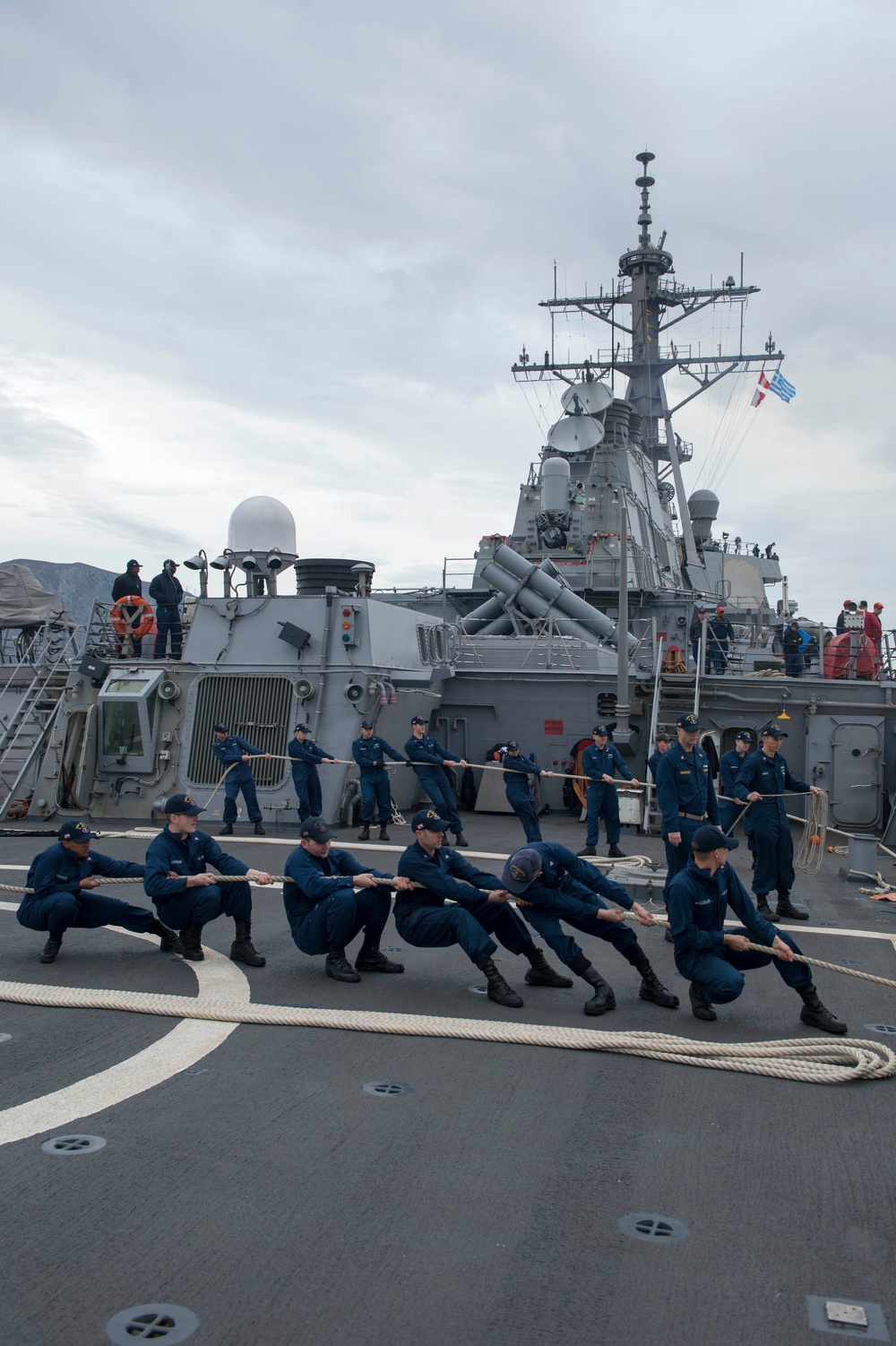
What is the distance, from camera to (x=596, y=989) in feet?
17.7

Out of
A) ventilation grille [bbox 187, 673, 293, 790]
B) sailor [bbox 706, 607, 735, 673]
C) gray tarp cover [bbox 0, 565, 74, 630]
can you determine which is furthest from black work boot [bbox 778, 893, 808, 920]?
gray tarp cover [bbox 0, 565, 74, 630]

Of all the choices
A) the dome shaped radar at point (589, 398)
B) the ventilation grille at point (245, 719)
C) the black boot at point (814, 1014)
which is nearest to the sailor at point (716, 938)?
the black boot at point (814, 1014)

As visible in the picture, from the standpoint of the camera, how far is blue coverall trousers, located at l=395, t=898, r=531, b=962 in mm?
5391

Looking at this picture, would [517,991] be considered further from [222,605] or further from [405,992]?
[222,605]

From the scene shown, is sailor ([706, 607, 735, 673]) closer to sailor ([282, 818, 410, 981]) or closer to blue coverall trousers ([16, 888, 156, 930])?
sailor ([282, 818, 410, 981])

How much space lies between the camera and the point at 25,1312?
258cm

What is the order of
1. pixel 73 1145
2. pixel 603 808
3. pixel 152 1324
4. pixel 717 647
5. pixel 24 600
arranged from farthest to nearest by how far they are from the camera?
pixel 24 600 < pixel 717 647 < pixel 603 808 < pixel 73 1145 < pixel 152 1324

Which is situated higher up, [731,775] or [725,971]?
[731,775]

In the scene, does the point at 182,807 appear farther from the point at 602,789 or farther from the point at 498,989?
the point at 602,789

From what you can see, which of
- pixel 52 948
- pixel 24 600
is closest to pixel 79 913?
pixel 52 948

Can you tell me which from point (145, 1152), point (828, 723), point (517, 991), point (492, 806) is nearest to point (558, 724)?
point (492, 806)

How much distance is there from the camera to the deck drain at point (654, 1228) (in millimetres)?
3039

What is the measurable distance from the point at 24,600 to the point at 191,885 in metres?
10.7

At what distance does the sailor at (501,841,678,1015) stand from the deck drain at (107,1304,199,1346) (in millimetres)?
2985
